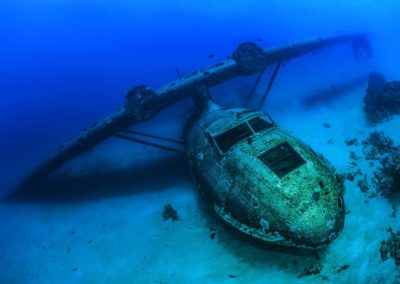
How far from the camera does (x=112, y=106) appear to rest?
30.4 meters

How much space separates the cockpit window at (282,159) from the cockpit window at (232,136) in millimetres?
1160

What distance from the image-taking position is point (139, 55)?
1997 inches

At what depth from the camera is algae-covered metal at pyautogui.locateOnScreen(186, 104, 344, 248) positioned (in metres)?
7.33

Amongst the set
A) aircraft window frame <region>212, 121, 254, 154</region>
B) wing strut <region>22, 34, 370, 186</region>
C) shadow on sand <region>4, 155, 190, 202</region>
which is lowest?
aircraft window frame <region>212, 121, 254, 154</region>

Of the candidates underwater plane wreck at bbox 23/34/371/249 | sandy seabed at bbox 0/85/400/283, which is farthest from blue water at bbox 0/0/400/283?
underwater plane wreck at bbox 23/34/371/249

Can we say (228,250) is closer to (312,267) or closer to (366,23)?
(312,267)

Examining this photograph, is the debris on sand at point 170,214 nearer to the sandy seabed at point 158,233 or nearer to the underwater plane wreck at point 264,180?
the sandy seabed at point 158,233

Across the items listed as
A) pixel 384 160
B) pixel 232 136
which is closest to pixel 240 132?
pixel 232 136

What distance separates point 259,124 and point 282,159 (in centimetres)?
190

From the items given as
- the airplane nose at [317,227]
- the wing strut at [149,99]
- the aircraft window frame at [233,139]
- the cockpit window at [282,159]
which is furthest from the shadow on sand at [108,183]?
the airplane nose at [317,227]

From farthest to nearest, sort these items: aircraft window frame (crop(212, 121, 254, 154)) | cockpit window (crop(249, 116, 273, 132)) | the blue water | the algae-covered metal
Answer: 1. the blue water
2. cockpit window (crop(249, 116, 273, 132))
3. aircraft window frame (crop(212, 121, 254, 154))
4. the algae-covered metal

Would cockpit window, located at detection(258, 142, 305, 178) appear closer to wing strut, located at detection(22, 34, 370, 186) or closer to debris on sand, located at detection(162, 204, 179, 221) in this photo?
debris on sand, located at detection(162, 204, 179, 221)

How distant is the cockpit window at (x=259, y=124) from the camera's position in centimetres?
967

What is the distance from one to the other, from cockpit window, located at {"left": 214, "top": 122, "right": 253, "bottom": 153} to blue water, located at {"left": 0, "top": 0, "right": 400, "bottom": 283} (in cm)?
977
